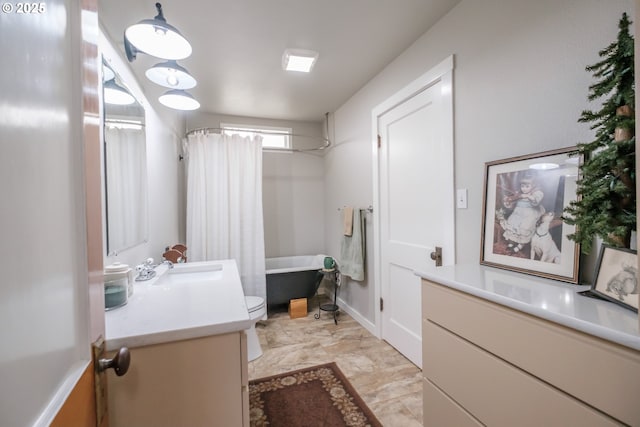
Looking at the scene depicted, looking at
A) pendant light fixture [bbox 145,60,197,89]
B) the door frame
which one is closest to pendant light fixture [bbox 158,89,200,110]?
pendant light fixture [bbox 145,60,197,89]

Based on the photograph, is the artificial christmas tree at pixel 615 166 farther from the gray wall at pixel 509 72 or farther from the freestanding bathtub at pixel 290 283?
the freestanding bathtub at pixel 290 283

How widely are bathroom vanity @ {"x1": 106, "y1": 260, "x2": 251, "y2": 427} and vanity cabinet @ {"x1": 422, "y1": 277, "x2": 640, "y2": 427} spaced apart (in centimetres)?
84

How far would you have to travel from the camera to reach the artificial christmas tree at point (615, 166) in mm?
834

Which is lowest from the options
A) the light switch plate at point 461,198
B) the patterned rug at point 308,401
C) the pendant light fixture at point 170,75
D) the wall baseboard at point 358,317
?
the patterned rug at point 308,401

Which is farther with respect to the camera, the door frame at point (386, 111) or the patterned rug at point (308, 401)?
the door frame at point (386, 111)

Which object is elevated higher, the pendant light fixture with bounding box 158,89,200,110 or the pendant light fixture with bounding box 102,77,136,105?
the pendant light fixture with bounding box 158,89,200,110

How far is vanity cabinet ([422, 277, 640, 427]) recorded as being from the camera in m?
0.70

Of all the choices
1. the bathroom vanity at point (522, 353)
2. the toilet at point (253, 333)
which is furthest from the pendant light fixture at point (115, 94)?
the bathroom vanity at point (522, 353)

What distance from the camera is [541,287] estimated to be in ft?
3.44

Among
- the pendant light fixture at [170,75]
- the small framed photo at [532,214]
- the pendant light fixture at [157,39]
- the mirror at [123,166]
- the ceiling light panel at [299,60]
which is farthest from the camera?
the ceiling light panel at [299,60]

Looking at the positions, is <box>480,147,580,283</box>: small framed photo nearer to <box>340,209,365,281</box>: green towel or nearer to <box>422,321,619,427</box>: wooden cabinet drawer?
<box>422,321,619,427</box>: wooden cabinet drawer

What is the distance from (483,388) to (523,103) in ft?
4.14

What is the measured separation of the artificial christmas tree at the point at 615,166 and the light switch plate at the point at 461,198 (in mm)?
710

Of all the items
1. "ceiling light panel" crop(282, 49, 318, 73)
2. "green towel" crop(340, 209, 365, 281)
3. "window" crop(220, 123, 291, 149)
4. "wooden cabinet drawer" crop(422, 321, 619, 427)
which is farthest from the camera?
"window" crop(220, 123, 291, 149)
